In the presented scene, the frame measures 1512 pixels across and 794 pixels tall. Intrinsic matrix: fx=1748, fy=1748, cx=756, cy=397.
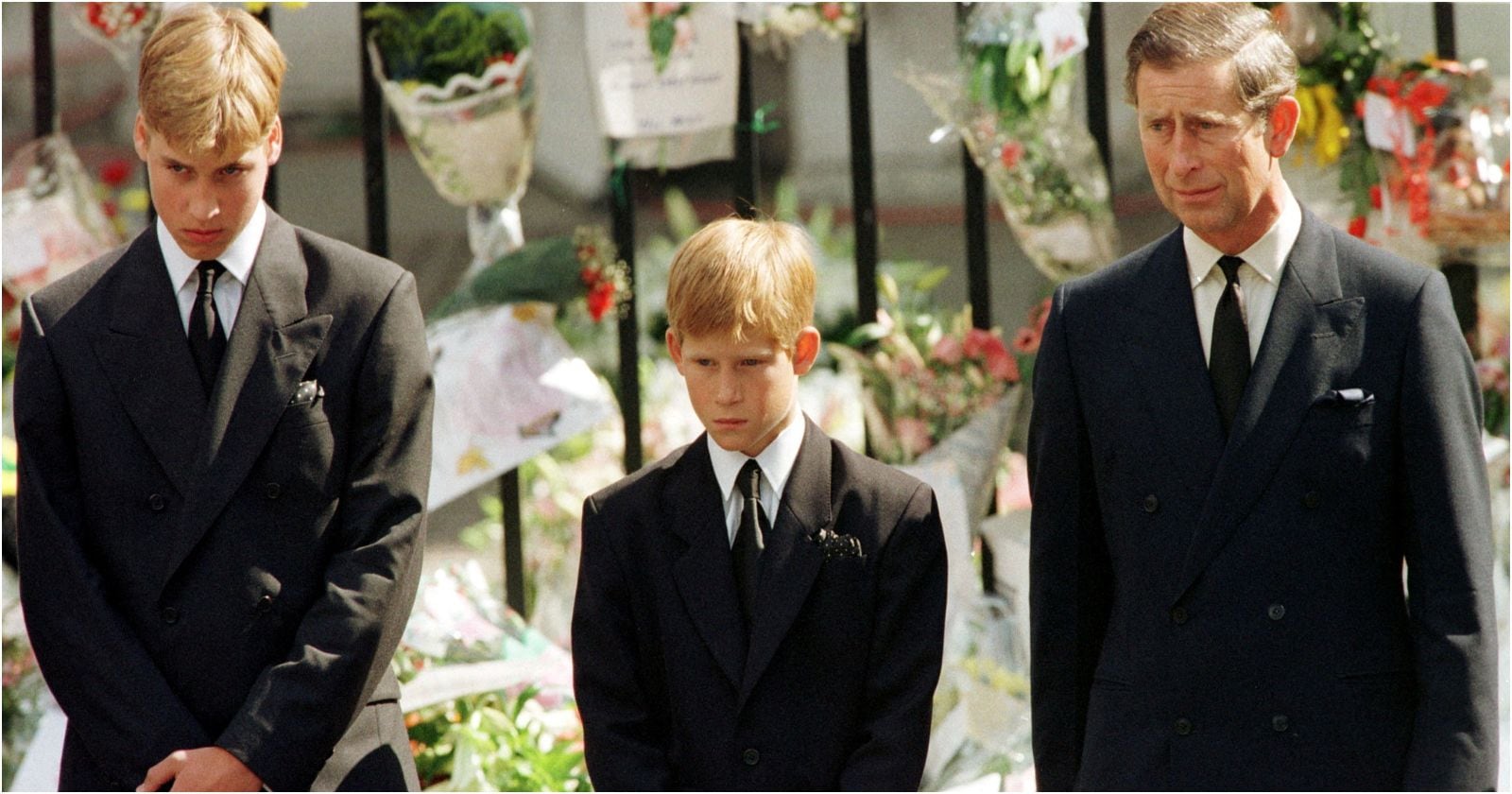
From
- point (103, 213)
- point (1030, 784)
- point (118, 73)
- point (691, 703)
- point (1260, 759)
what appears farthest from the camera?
point (118, 73)

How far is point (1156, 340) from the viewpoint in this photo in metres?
2.30

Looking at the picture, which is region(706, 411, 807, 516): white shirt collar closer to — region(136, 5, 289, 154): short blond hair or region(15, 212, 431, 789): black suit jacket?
region(15, 212, 431, 789): black suit jacket

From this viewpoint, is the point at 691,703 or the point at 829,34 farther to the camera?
the point at 829,34

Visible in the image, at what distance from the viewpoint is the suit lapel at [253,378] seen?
7.60 ft

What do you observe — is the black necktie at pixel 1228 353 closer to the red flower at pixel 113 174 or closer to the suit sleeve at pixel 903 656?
the suit sleeve at pixel 903 656

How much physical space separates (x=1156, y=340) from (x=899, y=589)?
0.48 metres

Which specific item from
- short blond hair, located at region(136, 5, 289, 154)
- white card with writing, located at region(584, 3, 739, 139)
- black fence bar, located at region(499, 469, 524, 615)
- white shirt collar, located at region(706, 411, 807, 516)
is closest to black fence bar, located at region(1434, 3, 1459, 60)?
white card with writing, located at region(584, 3, 739, 139)

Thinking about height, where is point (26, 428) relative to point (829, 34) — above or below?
below

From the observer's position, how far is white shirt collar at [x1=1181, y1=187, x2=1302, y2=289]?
2287 mm

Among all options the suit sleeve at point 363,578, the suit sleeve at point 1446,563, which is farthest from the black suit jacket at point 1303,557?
the suit sleeve at point 363,578

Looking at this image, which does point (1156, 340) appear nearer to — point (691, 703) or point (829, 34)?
point (691, 703)

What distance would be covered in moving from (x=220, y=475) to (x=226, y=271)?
1.01ft

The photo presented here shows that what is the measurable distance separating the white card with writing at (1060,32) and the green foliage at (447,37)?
108 cm

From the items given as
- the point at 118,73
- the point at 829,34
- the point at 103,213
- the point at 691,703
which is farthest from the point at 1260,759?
the point at 118,73
